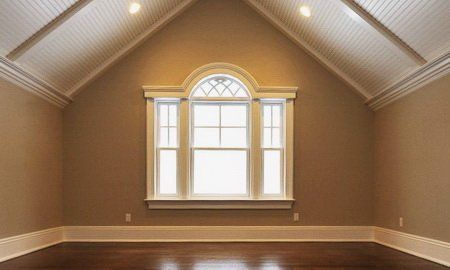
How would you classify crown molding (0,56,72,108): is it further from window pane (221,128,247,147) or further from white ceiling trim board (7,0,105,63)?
window pane (221,128,247,147)

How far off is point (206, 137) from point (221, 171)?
22.8 inches

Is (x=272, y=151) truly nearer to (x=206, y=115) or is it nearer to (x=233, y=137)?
(x=233, y=137)

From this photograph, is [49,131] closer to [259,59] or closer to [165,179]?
[165,179]

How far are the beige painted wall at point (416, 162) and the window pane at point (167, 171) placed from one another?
10.1ft

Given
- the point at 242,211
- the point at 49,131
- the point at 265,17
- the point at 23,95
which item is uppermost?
the point at 265,17

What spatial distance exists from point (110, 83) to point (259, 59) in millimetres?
2320

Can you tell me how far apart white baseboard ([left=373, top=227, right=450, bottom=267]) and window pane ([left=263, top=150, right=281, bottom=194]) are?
1.62m

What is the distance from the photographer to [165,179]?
6781 mm

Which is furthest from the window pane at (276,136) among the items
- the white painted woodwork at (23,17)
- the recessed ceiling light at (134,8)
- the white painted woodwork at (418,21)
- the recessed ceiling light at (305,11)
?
the white painted woodwork at (23,17)

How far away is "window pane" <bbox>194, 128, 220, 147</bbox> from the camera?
22.5 ft

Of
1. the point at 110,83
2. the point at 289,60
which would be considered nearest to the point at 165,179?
the point at 110,83

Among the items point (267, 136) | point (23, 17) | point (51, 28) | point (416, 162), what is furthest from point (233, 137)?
point (23, 17)

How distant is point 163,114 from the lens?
6844 millimetres

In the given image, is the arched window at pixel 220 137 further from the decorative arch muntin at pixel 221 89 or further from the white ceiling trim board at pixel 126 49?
the white ceiling trim board at pixel 126 49
